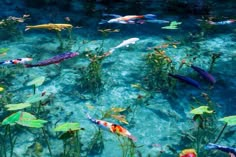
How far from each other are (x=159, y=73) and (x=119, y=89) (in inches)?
27.4

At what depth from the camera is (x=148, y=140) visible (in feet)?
13.0

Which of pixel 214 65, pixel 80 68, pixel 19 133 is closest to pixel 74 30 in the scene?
pixel 80 68

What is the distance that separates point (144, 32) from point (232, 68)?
2.41 meters

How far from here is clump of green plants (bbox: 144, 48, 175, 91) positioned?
4.96m

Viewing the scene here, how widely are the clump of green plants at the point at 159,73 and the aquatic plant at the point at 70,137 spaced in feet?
6.26

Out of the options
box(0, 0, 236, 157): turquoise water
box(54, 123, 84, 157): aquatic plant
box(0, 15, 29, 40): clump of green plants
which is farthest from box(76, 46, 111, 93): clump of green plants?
box(0, 15, 29, 40): clump of green plants

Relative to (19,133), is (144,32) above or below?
above

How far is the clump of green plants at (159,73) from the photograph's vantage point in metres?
4.96

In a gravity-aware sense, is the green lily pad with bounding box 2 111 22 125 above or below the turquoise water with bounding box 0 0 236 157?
above

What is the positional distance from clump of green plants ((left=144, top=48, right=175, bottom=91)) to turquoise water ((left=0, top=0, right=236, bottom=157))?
0.05 ft

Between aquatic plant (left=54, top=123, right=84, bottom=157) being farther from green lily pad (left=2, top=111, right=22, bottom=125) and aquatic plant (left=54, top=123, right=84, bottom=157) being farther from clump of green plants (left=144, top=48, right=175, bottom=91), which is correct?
clump of green plants (left=144, top=48, right=175, bottom=91)

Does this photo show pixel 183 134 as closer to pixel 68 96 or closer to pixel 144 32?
pixel 68 96

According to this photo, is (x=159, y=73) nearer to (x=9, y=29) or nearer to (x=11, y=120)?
(x=11, y=120)

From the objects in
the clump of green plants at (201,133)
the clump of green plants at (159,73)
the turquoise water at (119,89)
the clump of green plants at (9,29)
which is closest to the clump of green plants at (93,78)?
the turquoise water at (119,89)
